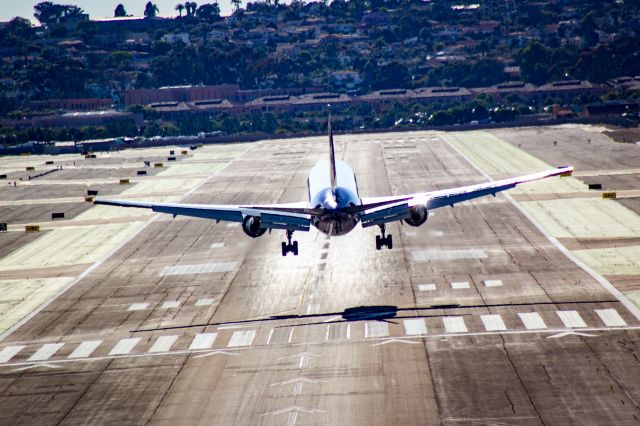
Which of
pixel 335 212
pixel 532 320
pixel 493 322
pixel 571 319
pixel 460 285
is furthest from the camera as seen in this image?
pixel 460 285

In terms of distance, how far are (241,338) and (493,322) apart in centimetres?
1695

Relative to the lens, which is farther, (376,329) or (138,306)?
(138,306)

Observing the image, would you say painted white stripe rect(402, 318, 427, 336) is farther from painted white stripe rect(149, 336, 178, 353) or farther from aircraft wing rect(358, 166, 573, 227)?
painted white stripe rect(149, 336, 178, 353)

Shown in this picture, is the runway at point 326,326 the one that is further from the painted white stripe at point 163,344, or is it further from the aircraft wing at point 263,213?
the aircraft wing at point 263,213

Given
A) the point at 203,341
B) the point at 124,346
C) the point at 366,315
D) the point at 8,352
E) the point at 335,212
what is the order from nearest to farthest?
the point at 203,341
the point at 124,346
the point at 8,352
the point at 366,315
the point at 335,212

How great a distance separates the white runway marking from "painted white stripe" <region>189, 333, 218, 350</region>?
27.6 m

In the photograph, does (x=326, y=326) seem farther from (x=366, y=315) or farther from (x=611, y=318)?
(x=611, y=318)

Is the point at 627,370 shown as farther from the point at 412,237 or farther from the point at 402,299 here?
the point at 412,237

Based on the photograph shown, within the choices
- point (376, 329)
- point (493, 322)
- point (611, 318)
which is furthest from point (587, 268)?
point (376, 329)

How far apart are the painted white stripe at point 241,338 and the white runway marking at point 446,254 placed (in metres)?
25.8

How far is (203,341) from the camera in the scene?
234 feet

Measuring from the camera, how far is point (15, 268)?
4048 inches

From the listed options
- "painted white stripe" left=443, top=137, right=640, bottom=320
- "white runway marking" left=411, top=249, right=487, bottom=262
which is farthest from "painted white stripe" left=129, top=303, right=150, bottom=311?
"painted white stripe" left=443, top=137, right=640, bottom=320

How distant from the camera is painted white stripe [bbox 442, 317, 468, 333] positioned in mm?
70175
